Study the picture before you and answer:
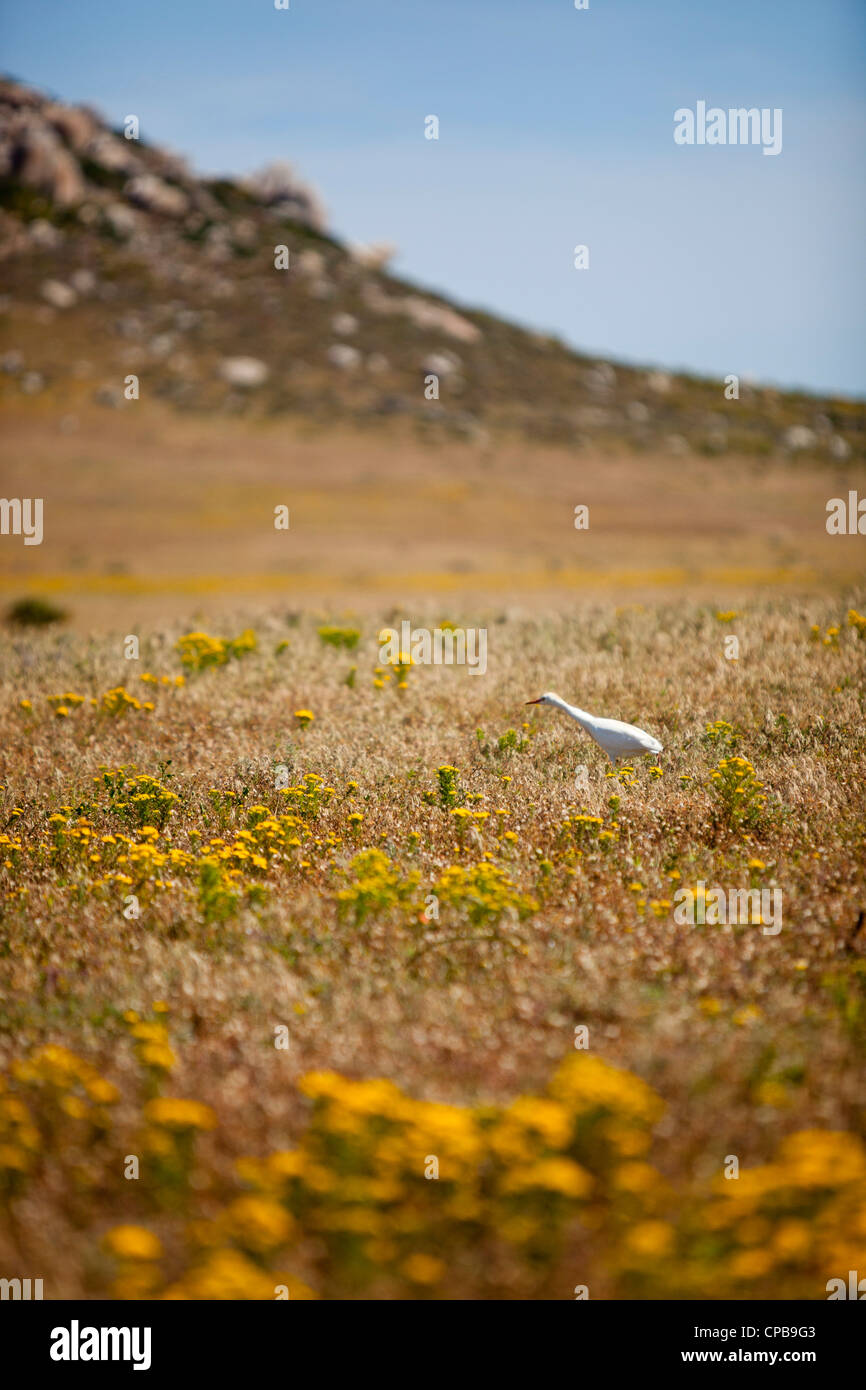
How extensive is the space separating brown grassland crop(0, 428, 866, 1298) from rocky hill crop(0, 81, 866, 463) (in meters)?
63.7

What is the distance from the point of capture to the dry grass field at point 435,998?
3217mm

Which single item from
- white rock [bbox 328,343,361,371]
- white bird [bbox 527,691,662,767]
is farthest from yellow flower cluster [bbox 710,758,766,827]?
white rock [bbox 328,343,361,371]

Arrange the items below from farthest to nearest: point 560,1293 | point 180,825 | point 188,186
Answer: point 188,186 → point 180,825 → point 560,1293

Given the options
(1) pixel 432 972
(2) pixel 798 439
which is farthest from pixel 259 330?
(1) pixel 432 972

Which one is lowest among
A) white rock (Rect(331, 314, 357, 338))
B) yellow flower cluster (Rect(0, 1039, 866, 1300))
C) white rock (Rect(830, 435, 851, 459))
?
yellow flower cluster (Rect(0, 1039, 866, 1300))

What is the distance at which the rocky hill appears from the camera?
74438 mm

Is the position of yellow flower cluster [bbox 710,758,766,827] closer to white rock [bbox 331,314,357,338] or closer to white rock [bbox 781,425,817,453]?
white rock [bbox 781,425,817,453]

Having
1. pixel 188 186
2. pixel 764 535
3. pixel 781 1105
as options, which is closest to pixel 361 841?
pixel 781 1105

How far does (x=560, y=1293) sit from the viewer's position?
3154mm

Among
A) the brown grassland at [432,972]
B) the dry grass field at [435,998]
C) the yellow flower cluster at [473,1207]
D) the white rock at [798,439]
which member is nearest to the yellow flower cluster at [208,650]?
the brown grassland at [432,972]

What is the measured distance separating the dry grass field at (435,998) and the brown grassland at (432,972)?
0.06 ft

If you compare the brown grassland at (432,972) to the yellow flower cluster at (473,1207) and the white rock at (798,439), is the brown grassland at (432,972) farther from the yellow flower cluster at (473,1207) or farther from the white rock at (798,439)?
the white rock at (798,439)
